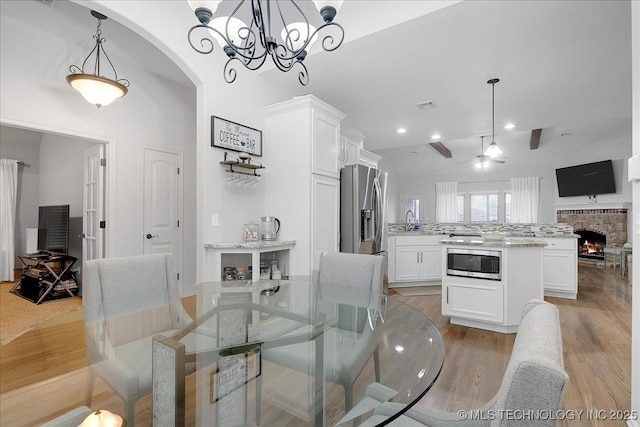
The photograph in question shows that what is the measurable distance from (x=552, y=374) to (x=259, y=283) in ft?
6.58

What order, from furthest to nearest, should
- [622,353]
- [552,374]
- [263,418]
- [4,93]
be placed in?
1. [4,93]
2. [622,353]
3. [263,418]
4. [552,374]

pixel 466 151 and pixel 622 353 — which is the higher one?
pixel 466 151

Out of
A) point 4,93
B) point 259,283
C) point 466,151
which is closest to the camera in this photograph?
point 259,283

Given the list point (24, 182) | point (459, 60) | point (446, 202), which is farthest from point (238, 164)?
point (446, 202)

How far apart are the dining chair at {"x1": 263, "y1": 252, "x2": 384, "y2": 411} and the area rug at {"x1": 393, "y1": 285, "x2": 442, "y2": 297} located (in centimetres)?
272

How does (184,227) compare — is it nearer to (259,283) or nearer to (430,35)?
(259,283)

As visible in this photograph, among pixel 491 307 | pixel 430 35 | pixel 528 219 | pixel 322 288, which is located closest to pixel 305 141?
pixel 430 35

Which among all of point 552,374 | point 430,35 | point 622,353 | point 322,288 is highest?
point 430,35

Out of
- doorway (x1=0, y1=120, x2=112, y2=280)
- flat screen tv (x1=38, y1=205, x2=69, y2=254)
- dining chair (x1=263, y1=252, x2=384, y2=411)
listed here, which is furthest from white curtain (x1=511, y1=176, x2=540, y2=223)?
flat screen tv (x1=38, y1=205, x2=69, y2=254)

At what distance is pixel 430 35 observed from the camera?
104 inches

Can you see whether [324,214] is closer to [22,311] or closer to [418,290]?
[418,290]

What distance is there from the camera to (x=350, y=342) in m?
1.40

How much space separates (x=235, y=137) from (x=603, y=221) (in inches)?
347

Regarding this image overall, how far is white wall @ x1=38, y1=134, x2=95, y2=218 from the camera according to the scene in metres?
5.02
